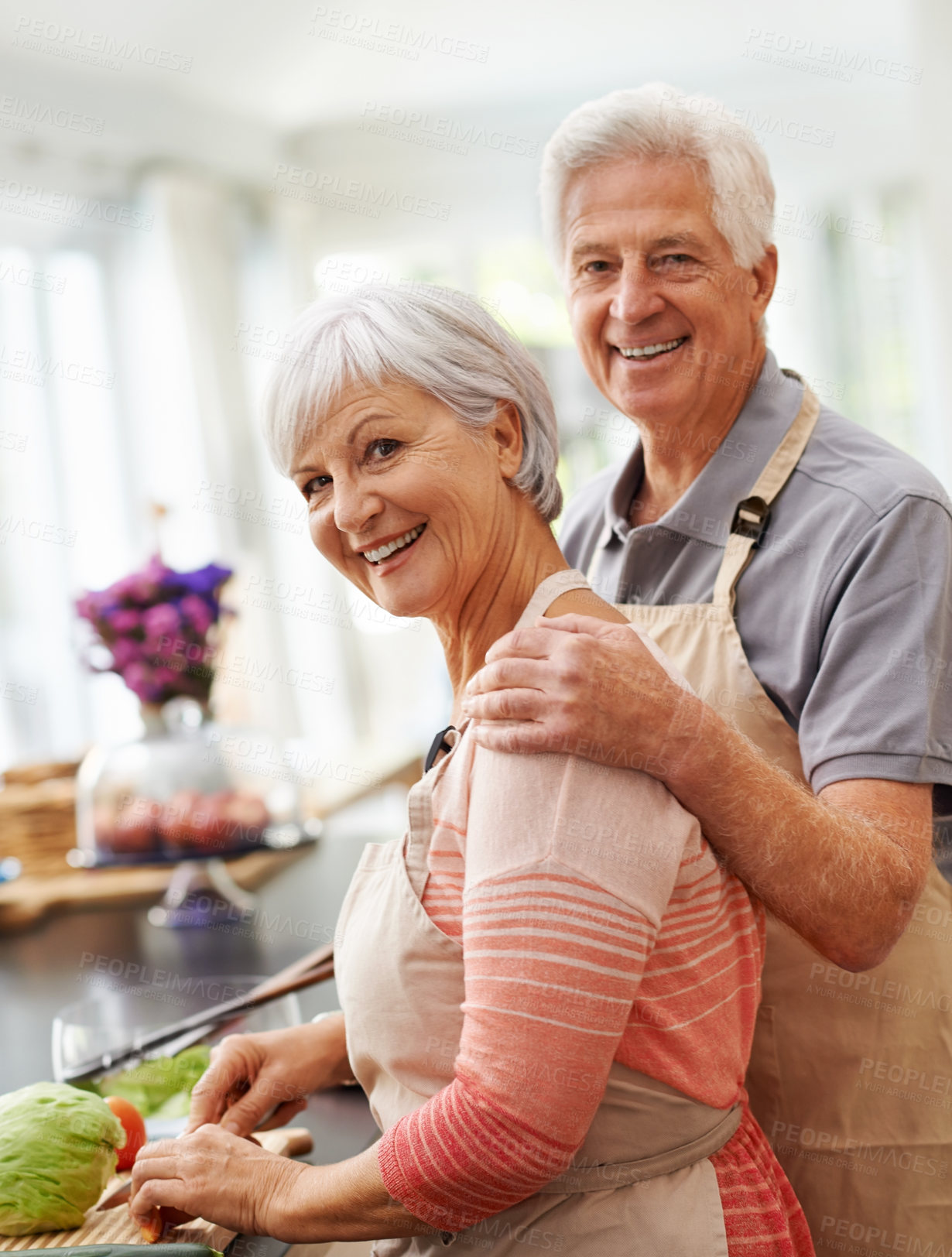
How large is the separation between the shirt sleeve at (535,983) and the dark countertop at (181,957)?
38 cm

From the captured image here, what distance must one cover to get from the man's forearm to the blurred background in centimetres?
346

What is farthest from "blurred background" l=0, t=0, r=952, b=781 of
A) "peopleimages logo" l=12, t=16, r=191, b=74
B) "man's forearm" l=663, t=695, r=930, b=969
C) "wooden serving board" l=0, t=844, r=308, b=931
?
"man's forearm" l=663, t=695, r=930, b=969

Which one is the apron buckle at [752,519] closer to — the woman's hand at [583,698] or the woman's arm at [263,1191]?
the woman's hand at [583,698]

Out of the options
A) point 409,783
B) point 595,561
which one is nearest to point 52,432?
point 409,783

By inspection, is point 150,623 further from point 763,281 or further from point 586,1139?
point 586,1139

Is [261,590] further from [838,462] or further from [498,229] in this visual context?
[838,462]

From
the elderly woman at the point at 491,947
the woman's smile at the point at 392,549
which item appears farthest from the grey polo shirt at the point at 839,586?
the woman's smile at the point at 392,549

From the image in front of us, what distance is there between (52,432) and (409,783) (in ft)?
7.92

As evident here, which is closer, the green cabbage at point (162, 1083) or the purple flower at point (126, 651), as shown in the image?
the green cabbage at point (162, 1083)

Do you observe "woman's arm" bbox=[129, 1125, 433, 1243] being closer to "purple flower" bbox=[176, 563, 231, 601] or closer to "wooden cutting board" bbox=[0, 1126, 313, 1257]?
"wooden cutting board" bbox=[0, 1126, 313, 1257]

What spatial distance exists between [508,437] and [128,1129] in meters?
0.83

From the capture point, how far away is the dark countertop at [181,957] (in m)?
1.37

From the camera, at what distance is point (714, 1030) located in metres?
1.01

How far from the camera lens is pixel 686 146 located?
56.5 inches
